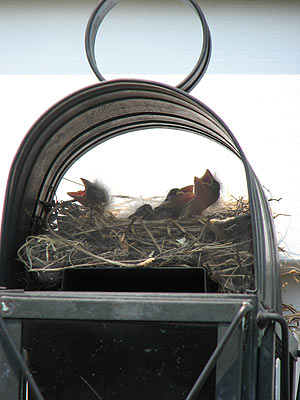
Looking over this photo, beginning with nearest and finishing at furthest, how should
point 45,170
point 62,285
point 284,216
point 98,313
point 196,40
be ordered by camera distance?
1. point 98,313
2. point 62,285
3. point 45,170
4. point 284,216
5. point 196,40

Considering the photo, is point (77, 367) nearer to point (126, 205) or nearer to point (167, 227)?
point (167, 227)

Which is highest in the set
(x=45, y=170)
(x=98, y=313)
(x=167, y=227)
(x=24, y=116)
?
(x=24, y=116)

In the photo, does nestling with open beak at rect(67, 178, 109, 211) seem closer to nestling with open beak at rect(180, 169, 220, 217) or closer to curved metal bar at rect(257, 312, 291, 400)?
nestling with open beak at rect(180, 169, 220, 217)

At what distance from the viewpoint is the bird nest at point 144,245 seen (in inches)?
51.9

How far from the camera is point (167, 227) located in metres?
1.42

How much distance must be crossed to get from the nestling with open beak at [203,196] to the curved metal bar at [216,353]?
456 millimetres

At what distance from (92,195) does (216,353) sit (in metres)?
0.69

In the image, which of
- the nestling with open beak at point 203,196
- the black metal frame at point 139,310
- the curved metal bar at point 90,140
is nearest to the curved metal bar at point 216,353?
the black metal frame at point 139,310

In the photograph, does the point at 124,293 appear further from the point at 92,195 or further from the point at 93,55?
the point at 93,55

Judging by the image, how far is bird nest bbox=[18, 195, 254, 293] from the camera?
1317 mm

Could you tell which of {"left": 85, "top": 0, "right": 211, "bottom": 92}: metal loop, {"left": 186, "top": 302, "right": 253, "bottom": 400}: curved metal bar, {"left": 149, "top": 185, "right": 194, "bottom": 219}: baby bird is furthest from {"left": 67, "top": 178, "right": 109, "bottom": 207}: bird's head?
{"left": 186, "top": 302, "right": 253, "bottom": 400}: curved metal bar

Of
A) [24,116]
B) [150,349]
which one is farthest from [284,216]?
[150,349]

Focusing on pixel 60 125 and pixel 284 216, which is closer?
pixel 60 125

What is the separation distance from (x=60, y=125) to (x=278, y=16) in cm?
129
